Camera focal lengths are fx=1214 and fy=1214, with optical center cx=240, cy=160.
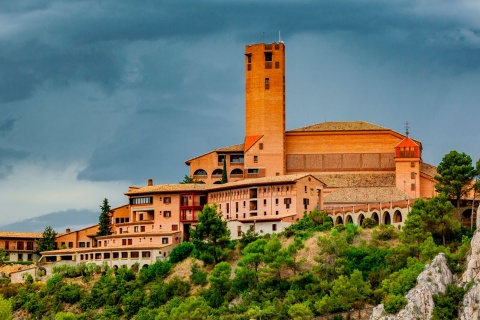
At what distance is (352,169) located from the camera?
135 meters

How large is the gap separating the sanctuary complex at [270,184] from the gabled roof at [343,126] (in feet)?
0.37

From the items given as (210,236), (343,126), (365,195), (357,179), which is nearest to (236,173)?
(343,126)

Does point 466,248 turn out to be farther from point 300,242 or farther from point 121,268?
point 121,268

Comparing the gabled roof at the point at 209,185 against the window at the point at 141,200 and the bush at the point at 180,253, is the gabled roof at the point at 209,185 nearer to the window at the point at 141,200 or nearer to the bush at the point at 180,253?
the window at the point at 141,200

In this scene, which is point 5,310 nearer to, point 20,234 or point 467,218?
point 20,234

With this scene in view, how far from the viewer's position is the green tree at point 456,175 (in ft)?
366

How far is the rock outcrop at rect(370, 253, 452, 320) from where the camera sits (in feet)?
312

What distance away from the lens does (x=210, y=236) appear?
391ft

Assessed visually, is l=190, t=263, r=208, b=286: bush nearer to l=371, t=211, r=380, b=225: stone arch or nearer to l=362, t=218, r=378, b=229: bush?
l=362, t=218, r=378, b=229: bush

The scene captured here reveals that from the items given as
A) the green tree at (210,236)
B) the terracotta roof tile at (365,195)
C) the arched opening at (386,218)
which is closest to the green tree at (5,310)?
the green tree at (210,236)

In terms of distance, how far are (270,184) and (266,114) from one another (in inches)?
600

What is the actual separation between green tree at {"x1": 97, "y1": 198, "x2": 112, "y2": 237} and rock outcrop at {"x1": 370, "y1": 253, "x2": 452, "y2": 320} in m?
45.9

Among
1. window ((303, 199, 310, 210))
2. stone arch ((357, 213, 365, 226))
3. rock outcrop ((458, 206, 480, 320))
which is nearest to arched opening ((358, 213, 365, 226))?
stone arch ((357, 213, 365, 226))

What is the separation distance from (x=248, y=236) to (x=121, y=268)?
14.0m
